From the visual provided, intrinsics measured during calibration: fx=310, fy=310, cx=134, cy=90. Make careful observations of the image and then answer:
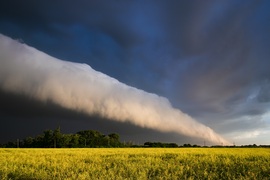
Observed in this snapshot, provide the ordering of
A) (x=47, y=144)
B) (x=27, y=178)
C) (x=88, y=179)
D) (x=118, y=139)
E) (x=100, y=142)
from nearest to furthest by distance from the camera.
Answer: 1. (x=88, y=179)
2. (x=27, y=178)
3. (x=47, y=144)
4. (x=100, y=142)
5. (x=118, y=139)

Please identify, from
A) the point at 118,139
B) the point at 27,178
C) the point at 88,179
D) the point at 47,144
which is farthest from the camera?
the point at 118,139

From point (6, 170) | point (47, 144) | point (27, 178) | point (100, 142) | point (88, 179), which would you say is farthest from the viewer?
point (100, 142)

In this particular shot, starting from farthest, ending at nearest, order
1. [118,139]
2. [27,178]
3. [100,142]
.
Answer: [118,139] → [100,142] → [27,178]

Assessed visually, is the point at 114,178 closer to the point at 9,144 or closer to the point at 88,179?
the point at 88,179

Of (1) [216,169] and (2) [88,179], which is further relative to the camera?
(1) [216,169]

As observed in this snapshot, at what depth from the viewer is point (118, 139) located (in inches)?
6422

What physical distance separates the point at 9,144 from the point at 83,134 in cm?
3687

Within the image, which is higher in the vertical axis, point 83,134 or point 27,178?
point 83,134

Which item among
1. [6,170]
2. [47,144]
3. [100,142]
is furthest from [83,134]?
[6,170]

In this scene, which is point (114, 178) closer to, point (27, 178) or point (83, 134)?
point (27, 178)

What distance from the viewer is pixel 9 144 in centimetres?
13212

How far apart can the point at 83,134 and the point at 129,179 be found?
14630 cm

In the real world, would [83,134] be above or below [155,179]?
above

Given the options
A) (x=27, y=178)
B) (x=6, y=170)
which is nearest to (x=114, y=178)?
(x=27, y=178)
